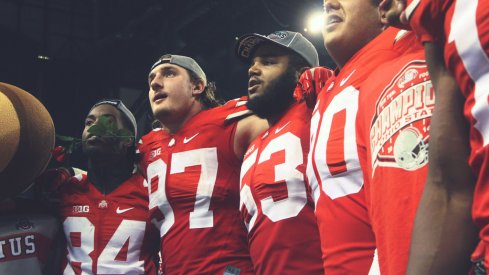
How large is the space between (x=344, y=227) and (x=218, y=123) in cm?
169

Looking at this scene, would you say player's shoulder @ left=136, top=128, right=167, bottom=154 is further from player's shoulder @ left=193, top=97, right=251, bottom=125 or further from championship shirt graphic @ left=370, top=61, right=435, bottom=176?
championship shirt graphic @ left=370, top=61, right=435, bottom=176

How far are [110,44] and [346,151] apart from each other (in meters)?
7.14

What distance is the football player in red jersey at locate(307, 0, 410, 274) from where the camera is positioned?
156 centimetres

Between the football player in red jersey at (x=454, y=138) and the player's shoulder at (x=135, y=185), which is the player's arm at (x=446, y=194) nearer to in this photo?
the football player in red jersey at (x=454, y=138)

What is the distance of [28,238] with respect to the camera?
3.21 m

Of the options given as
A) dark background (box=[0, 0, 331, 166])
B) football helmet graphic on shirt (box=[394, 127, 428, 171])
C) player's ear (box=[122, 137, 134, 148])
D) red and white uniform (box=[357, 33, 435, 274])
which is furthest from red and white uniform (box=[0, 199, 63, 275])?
dark background (box=[0, 0, 331, 166])

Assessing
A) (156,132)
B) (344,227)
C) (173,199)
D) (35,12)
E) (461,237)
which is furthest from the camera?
(35,12)

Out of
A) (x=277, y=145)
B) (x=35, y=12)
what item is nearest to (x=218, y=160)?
(x=277, y=145)

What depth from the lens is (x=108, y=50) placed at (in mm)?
8391

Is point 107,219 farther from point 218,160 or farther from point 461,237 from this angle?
point 461,237

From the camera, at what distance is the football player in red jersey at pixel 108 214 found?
3324 millimetres

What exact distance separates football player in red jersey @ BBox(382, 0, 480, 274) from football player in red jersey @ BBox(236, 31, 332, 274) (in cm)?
127

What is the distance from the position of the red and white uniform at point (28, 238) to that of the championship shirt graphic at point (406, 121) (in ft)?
8.30

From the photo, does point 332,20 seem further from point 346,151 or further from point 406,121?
point 406,121
